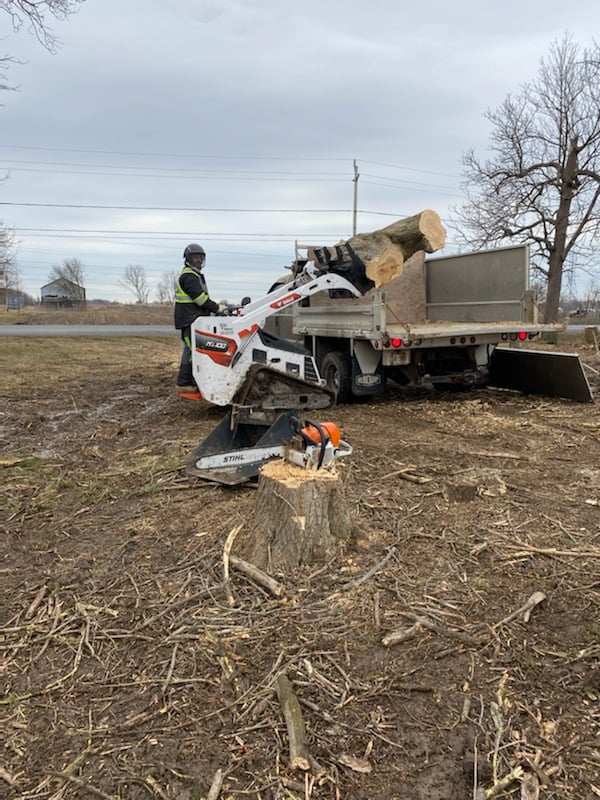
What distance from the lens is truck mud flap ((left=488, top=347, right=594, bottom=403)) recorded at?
8.15 m

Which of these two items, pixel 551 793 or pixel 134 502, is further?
pixel 134 502

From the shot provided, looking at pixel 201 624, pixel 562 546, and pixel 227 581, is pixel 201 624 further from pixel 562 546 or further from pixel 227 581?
pixel 562 546

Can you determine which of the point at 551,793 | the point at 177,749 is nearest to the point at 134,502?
the point at 177,749

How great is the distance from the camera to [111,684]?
2602 mm

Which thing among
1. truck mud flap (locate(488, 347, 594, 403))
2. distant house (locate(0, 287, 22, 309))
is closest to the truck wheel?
truck mud flap (locate(488, 347, 594, 403))

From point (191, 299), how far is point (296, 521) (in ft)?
16.3

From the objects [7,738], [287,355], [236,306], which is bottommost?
[7,738]

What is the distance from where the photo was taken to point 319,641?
279cm

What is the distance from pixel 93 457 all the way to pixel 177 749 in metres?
4.35

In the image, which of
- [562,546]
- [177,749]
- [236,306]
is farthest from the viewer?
[236,306]

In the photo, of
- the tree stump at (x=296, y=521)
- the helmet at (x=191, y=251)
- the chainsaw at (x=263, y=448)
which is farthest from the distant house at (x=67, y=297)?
the tree stump at (x=296, y=521)

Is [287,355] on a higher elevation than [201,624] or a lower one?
higher

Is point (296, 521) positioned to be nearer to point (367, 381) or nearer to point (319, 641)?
point (319, 641)

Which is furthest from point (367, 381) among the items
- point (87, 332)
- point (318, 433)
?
point (87, 332)
